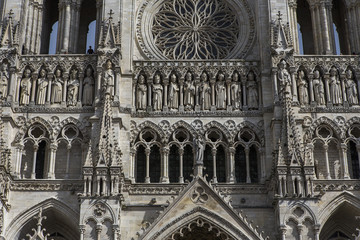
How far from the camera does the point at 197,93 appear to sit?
2642 cm

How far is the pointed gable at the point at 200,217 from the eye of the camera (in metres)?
23.0

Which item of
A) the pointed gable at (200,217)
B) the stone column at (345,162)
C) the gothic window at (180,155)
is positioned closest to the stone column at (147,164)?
the gothic window at (180,155)

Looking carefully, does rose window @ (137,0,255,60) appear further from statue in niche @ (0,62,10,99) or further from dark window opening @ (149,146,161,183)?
statue in niche @ (0,62,10,99)

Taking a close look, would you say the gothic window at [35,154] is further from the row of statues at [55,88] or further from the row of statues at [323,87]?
the row of statues at [323,87]

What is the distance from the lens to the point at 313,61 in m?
26.7

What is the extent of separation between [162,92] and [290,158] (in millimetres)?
5438

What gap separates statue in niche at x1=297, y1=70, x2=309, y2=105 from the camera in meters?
26.1

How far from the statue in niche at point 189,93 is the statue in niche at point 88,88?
10.9 ft

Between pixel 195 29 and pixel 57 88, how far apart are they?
581cm

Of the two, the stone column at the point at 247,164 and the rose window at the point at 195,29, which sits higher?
the rose window at the point at 195,29

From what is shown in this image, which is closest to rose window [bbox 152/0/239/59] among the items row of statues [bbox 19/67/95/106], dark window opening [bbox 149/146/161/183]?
row of statues [bbox 19/67/95/106]

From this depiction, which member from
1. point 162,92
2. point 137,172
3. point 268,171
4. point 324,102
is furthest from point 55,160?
point 324,102

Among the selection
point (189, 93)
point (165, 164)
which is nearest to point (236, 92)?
point (189, 93)

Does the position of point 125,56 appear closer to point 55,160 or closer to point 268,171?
point 55,160
